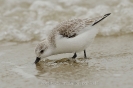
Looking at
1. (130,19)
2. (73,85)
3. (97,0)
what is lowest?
(73,85)

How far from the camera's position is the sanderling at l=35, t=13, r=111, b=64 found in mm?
7023

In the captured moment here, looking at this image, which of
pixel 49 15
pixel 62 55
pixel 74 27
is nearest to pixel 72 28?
pixel 74 27

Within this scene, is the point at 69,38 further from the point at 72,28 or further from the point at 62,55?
the point at 62,55

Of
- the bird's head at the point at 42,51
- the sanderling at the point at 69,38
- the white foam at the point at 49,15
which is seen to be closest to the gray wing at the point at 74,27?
the sanderling at the point at 69,38

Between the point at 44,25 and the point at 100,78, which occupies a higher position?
the point at 44,25

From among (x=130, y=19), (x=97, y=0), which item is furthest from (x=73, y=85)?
(x=97, y=0)

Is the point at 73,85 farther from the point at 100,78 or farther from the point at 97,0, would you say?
the point at 97,0

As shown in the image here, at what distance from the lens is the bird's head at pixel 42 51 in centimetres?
708

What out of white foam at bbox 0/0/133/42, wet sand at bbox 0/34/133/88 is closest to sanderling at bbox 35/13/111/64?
wet sand at bbox 0/34/133/88

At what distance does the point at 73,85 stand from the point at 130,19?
4.27 meters

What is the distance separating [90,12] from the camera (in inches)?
399

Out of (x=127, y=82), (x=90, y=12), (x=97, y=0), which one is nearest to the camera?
(x=127, y=82)

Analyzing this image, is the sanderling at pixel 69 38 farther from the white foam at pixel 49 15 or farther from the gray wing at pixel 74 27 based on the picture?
the white foam at pixel 49 15

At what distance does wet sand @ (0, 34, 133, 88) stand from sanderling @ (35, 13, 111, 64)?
0.80 feet
